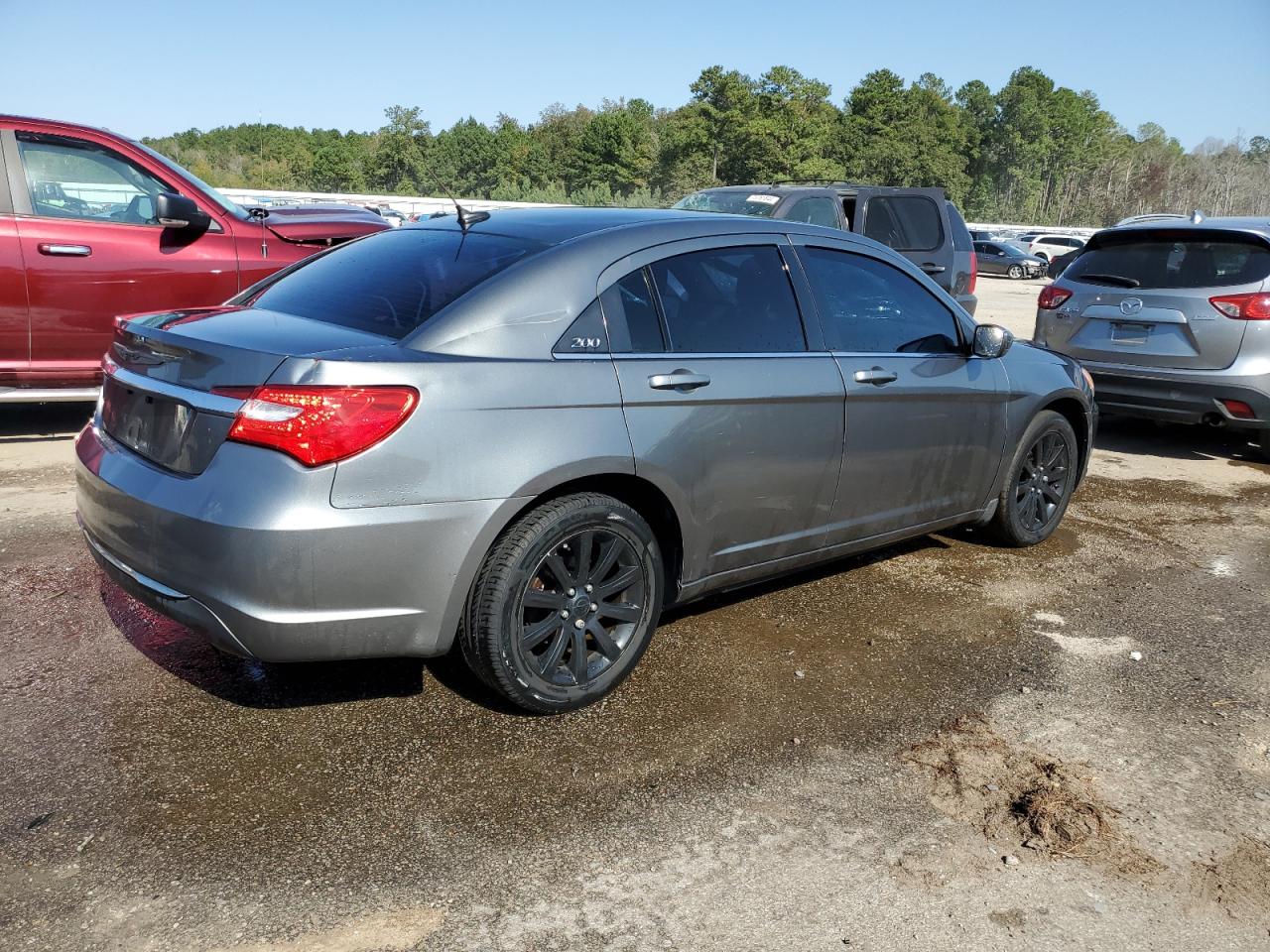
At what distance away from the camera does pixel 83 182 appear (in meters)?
6.77

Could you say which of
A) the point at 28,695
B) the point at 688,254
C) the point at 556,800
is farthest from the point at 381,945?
the point at 688,254

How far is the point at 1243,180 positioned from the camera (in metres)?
101

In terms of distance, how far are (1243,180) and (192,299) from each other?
4531 inches

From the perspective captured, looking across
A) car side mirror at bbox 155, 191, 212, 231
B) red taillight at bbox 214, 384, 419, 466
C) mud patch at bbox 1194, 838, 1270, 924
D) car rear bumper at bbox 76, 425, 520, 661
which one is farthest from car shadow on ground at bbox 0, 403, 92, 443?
mud patch at bbox 1194, 838, 1270, 924

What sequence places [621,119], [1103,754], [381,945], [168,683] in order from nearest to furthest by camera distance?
[381,945]
[1103,754]
[168,683]
[621,119]

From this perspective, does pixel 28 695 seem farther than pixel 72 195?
No

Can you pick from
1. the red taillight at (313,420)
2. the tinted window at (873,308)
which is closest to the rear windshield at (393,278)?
the red taillight at (313,420)

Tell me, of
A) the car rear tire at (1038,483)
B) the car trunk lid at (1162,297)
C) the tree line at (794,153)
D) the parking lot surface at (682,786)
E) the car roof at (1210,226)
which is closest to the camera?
the parking lot surface at (682,786)

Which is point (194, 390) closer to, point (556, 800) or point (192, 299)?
point (556, 800)

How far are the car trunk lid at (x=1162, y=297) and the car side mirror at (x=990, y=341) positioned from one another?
3.43m

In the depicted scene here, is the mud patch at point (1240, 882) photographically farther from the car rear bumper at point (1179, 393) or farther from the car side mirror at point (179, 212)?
the car side mirror at point (179, 212)

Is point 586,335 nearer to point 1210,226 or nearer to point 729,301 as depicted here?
point 729,301

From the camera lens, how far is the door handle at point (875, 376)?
4.19 metres

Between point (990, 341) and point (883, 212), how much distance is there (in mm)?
6806
